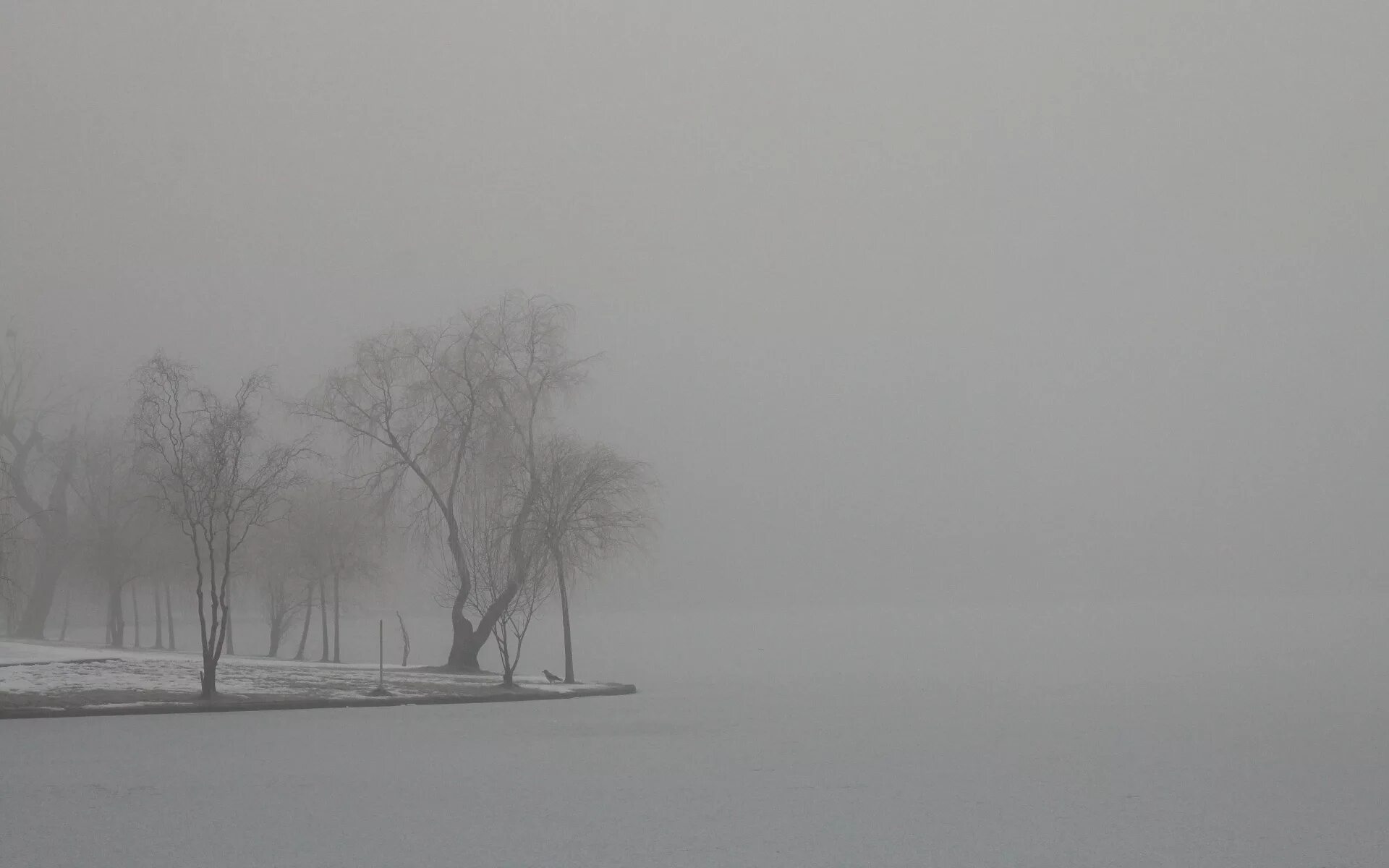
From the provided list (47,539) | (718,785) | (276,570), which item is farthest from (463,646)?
(718,785)

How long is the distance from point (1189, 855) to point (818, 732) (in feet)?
50.2

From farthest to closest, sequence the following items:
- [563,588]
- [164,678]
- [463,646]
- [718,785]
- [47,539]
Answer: [47,539] → [463,646] → [563,588] → [164,678] → [718,785]

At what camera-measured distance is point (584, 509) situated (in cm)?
4194

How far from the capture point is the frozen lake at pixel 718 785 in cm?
1442

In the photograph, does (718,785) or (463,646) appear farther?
(463,646)

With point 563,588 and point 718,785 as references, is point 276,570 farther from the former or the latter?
point 718,785

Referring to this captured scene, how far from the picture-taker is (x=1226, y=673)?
5575cm

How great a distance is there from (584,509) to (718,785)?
22694 mm

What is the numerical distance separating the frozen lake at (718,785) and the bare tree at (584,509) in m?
4.88

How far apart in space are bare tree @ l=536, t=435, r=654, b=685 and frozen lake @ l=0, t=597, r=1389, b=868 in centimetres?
488

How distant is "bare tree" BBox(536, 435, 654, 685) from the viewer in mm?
41094

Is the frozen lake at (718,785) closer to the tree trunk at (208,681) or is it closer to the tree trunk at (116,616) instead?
the tree trunk at (208,681)

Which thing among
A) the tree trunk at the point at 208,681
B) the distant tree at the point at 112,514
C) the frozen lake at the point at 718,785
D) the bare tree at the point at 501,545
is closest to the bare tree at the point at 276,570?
the distant tree at the point at 112,514

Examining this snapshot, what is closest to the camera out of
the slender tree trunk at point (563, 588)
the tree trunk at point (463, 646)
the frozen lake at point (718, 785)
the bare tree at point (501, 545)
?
the frozen lake at point (718, 785)
